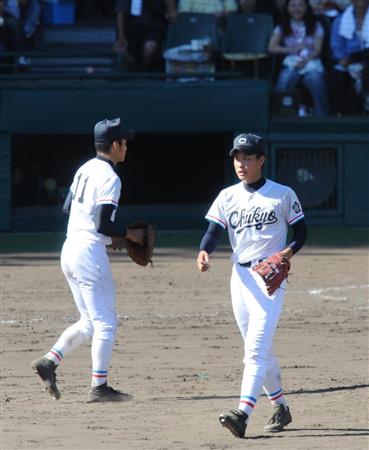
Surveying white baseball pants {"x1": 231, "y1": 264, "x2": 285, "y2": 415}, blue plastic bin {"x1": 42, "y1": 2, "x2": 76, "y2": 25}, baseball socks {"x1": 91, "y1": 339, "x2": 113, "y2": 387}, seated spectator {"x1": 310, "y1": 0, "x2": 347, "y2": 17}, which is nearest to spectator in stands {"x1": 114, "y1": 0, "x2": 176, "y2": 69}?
seated spectator {"x1": 310, "y1": 0, "x2": 347, "y2": 17}

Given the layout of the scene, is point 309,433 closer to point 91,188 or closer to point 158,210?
point 91,188

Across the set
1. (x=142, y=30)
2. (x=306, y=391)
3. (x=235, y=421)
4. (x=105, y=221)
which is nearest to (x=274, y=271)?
(x=235, y=421)

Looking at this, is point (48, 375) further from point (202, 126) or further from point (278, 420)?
point (202, 126)

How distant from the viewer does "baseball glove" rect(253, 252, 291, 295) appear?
6352mm

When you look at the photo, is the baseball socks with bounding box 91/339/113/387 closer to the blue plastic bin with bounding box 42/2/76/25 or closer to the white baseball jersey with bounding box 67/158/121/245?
the white baseball jersey with bounding box 67/158/121/245

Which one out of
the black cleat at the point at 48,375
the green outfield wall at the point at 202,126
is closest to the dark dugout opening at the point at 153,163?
the green outfield wall at the point at 202,126

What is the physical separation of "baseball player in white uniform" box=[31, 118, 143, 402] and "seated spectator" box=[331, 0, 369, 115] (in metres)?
10.1

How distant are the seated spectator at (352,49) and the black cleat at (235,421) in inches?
449

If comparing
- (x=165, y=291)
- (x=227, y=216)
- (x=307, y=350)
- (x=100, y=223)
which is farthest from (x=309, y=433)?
(x=165, y=291)

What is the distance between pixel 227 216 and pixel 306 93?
10.7 m

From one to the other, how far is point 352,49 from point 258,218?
10955mm

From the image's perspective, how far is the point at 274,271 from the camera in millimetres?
6348

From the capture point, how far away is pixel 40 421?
6859 mm

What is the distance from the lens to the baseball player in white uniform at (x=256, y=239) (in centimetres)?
644
